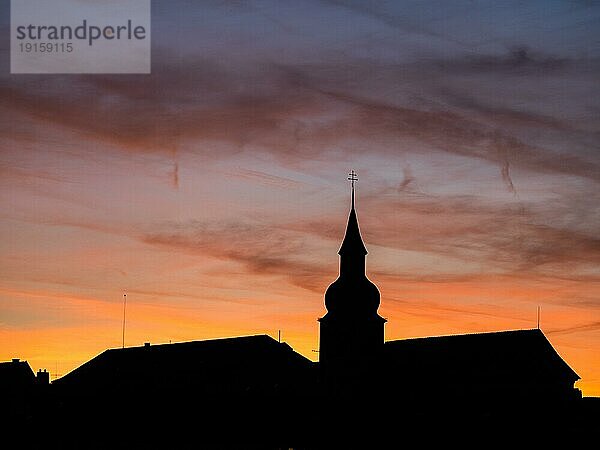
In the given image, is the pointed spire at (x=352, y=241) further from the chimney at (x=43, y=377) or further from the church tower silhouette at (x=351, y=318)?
the chimney at (x=43, y=377)

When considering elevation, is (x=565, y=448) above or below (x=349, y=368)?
below

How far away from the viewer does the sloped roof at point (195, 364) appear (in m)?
87.4

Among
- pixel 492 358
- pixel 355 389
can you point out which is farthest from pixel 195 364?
pixel 492 358

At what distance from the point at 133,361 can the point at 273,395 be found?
20.7 meters

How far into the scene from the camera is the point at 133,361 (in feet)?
329

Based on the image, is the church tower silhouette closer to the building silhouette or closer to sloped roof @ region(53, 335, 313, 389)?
the building silhouette

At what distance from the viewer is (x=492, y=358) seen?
82250 mm

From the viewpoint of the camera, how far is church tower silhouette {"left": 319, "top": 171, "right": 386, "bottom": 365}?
8250 cm

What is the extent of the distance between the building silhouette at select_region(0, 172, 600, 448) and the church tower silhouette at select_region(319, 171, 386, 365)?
2.8 inches

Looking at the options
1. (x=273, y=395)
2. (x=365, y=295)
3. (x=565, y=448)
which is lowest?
(x=565, y=448)

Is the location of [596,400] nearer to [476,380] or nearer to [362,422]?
[476,380]

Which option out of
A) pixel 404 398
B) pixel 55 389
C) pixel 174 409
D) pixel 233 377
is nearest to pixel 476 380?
pixel 404 398

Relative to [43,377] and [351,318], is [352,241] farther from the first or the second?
[43,377]

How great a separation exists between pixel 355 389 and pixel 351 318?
16.1 feet
